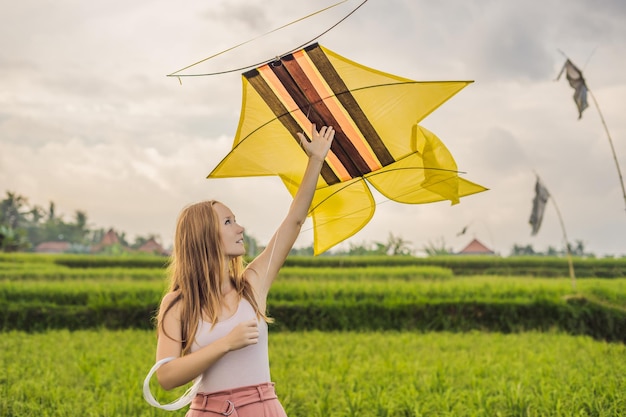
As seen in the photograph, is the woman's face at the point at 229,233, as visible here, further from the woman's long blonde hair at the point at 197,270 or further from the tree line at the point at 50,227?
the tree line at the point at 50,227

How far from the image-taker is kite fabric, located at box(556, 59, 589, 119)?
7340mm

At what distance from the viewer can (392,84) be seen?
99.5 inches

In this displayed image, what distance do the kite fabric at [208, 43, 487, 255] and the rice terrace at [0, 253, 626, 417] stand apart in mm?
859

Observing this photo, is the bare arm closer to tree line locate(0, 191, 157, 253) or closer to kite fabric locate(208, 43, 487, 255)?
kite fabric locate(208, 43, 487, 255)

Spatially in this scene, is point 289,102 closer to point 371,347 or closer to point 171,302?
point 171,302

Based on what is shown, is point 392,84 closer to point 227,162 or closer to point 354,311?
point 227,162

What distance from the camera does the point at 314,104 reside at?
100 inches

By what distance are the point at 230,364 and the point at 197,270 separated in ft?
1.03

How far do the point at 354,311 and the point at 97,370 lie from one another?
4.91 metres

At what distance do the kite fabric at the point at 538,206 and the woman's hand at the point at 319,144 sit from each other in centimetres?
1120

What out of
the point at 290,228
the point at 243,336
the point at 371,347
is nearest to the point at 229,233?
the point at 290,228

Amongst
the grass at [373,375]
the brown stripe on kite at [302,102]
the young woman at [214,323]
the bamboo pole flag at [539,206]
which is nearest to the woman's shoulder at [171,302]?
the young woman at [214,323]

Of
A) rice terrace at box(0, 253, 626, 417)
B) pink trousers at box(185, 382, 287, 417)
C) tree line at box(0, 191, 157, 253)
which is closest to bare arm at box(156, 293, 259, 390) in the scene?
pink trousers at box(185, 382, 287, 417)

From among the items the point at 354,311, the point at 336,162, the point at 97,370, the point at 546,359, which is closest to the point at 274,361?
the point at 97,370
